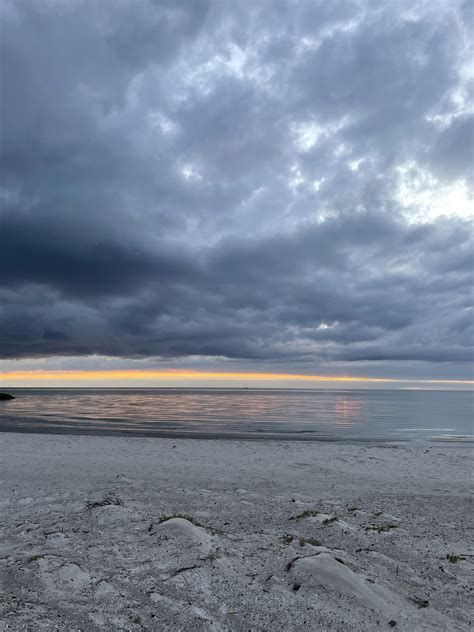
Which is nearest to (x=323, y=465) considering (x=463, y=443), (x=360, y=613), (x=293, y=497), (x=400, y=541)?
(x=293, y=497)

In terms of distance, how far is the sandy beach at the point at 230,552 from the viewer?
233 inches

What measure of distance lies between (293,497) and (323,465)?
722 centimetres

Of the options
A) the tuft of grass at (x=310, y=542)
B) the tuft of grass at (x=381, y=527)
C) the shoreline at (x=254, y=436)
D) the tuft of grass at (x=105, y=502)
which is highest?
the tuft of grass at (x=105, y=502)

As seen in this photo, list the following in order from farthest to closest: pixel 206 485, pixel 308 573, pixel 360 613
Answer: pixel 206 485
pixel 308 573
pixel 360 613

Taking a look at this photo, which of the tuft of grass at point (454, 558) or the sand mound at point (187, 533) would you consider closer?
the tuft of grass at point (454, 558)

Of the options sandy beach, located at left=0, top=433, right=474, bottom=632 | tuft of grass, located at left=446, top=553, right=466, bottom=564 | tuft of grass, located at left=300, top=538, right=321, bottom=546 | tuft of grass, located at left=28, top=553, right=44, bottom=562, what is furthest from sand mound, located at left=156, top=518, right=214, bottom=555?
tuft of grass, located at left=446, top=553, right=466, bottom=564

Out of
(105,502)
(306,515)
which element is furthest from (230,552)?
(105,502)

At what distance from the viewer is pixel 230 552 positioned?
7.96 m

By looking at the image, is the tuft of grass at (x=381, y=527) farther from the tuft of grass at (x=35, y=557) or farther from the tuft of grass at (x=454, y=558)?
the tuft of grass at (x=35, y=557)

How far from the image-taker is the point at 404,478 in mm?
17234

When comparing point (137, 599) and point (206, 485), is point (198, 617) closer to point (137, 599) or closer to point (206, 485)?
point (137, 599)

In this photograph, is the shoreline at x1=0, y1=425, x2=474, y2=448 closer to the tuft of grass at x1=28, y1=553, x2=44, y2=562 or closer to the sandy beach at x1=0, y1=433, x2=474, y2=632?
the sandy beach at x1=0, y1=433, x2=474, y2=632

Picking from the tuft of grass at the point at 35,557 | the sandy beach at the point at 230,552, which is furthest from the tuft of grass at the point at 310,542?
the tuft of grass at the point at 35,557

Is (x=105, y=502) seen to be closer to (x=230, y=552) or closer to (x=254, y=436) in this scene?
(x=230, y=552)
